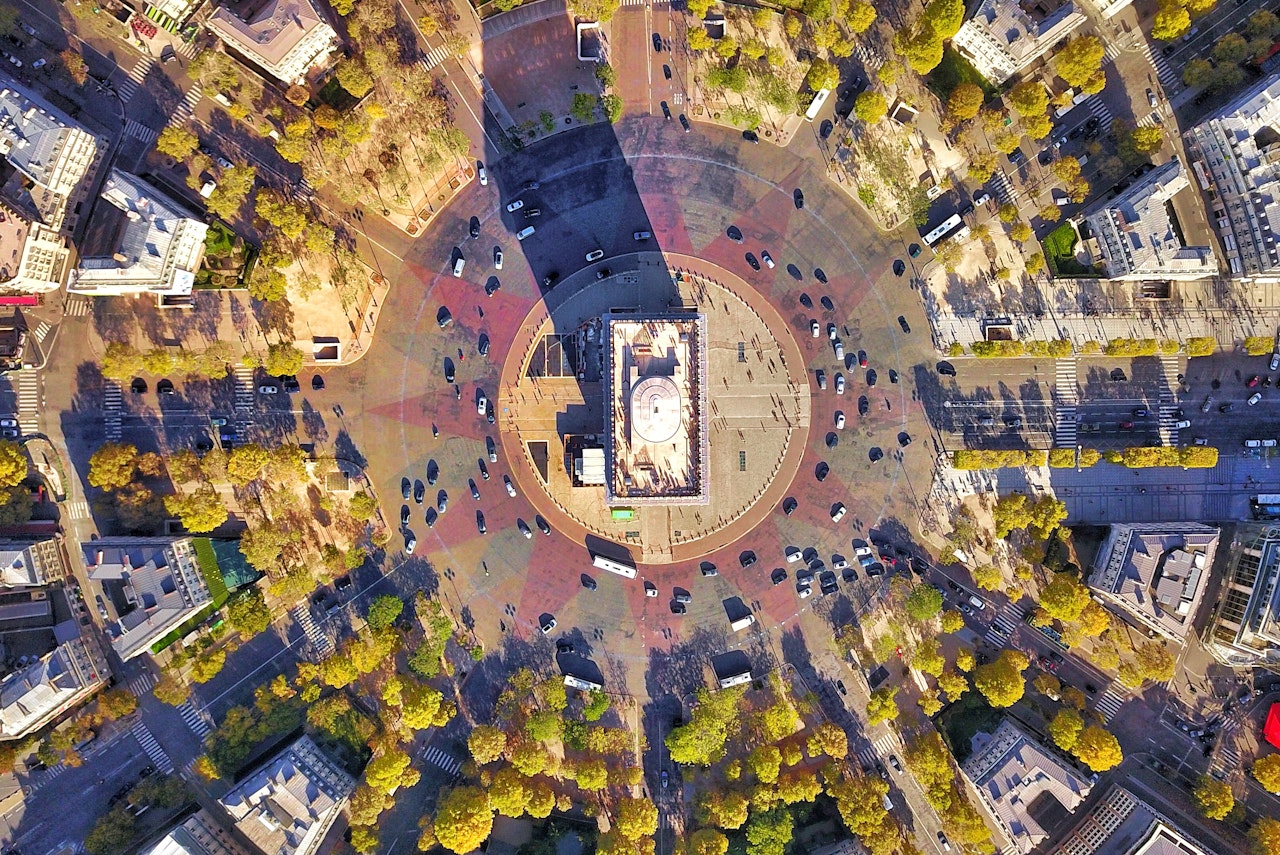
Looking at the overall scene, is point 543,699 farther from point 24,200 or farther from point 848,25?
point 848,25

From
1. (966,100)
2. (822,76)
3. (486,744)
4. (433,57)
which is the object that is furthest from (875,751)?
(433,57)

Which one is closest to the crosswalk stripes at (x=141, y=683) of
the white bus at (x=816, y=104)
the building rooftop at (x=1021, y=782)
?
the building rooftop at (x=1021, y=782)

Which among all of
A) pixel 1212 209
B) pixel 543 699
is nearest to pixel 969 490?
pixel 1212 209

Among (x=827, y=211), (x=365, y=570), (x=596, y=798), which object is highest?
(x=827, y=211)

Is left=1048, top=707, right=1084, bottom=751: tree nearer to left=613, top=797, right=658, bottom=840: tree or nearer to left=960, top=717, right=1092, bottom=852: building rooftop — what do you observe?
left=960, top=717, right=1092, bottom=852: building rooftop

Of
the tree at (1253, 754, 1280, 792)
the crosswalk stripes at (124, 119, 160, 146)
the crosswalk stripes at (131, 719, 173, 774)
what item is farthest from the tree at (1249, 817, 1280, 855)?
the crosswalk stripes at (124, 119, 160, 146)

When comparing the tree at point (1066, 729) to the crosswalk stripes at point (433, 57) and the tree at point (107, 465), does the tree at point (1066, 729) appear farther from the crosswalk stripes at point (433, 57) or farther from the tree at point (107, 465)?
the tree at point (107, 465)
